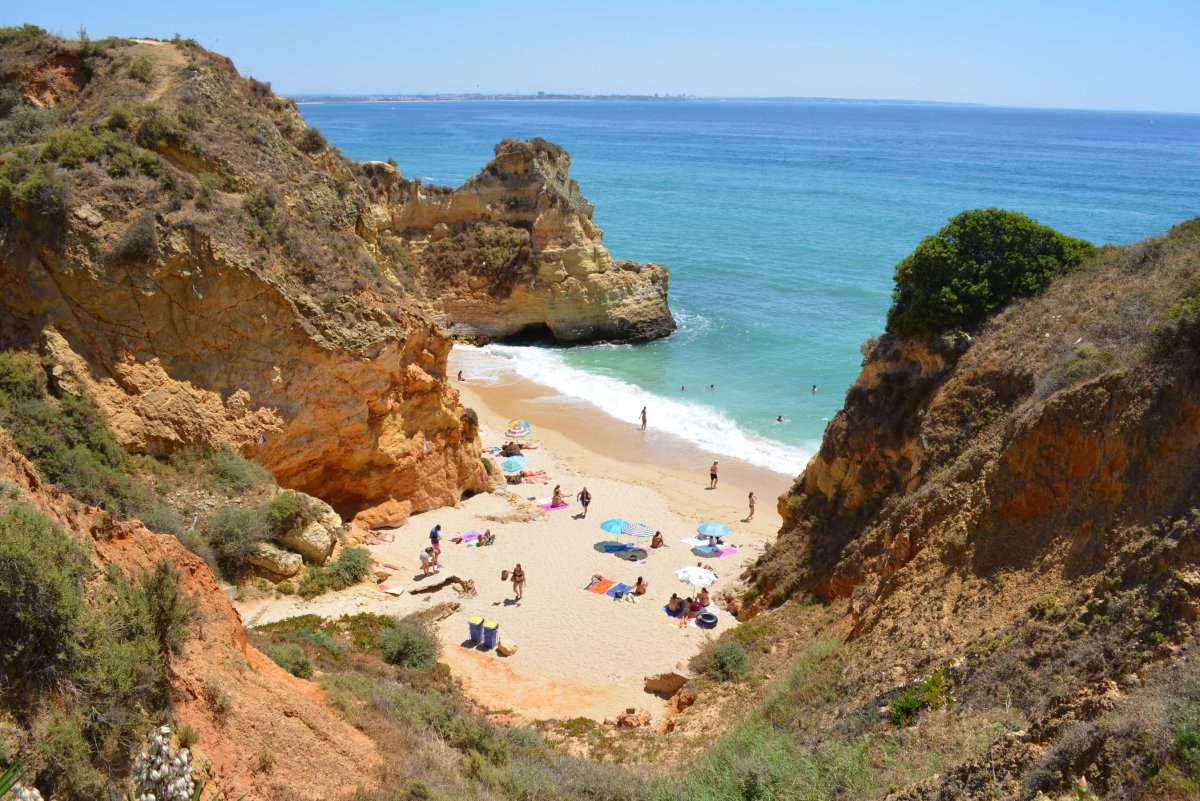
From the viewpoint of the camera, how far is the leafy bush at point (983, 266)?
15.3m

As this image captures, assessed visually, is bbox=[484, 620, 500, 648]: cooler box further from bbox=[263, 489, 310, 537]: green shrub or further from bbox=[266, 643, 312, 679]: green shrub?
bbox=[266, 643, 312, 679]: green shrub

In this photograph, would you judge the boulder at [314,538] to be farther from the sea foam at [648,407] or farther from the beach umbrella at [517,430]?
the sea foam at [648,407]

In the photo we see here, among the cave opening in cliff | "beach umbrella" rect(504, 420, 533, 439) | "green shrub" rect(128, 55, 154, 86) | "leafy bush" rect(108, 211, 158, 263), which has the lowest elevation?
"beach umbrella" rect(504, 420, 533, 439)

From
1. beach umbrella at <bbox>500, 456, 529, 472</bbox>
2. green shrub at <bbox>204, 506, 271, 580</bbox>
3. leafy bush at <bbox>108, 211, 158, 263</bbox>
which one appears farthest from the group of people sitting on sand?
leafy bush at <bbox>108, 211, 158, 263</bbox>

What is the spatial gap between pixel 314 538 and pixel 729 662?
345 inches

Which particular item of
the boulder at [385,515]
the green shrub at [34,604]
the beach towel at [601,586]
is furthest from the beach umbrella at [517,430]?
the green shrub at [34,604]

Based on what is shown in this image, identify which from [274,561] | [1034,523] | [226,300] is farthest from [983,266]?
[226,300]

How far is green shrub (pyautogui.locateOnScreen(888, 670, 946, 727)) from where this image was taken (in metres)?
9.28

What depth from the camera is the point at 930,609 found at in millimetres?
11195

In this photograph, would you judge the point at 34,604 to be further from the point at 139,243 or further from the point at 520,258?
the point at 520,258

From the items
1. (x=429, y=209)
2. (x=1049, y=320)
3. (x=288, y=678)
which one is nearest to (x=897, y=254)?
(x=429, y=209)

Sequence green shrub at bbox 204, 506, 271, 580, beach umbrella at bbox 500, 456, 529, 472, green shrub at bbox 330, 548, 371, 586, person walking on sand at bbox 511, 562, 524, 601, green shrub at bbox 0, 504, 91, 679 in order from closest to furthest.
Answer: green shrub at bbox 0, 504, 91, 679 → green shrub at bbox 204, 506, 271, 580 → green shrub at bbox 330, 548, 371, 586 → person walking on sand at bbox 511, 562, 524, 601 → beach umbrella at bbox 500, 456, 529, 472

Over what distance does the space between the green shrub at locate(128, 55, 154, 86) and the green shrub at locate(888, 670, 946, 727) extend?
69.2 feet

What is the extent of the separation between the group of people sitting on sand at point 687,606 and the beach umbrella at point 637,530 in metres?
4.01
